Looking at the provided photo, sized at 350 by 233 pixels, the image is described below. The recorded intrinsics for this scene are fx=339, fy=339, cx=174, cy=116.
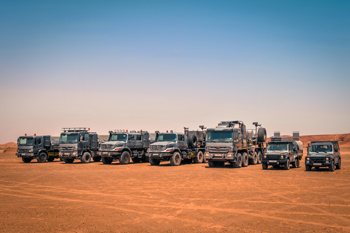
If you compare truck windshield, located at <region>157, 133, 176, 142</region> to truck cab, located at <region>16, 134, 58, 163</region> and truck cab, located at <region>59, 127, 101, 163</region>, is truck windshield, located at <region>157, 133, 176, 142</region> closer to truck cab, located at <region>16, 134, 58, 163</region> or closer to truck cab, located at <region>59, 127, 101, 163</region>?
truck cab, located at <region>59, 127, 101, 163</region>

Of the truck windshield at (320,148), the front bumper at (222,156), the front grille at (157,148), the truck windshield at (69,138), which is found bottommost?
the front bumper at (222,156)

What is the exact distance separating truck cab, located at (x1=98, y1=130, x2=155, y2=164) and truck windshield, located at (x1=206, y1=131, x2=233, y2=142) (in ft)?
28.0

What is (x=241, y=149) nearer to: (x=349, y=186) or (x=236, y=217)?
(x=349, y=186)

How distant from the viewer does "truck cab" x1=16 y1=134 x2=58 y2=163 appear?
3488 centimetres

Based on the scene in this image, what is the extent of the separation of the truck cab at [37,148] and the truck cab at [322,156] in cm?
2597

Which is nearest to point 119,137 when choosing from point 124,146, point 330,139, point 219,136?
point 124,146

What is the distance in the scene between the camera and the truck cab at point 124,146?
3095 cm

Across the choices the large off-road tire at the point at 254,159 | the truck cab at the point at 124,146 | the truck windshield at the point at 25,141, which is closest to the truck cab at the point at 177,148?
the truck cab at the point at 124,146

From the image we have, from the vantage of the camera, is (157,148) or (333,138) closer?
(157,148)

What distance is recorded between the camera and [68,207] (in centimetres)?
1138

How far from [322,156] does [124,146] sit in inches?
668

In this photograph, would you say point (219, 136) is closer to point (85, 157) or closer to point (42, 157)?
point (85, 157)

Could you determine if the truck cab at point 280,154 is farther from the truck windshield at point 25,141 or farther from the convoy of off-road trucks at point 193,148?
the truck windshield at point 25,141

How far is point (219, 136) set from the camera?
2666 centimetres
